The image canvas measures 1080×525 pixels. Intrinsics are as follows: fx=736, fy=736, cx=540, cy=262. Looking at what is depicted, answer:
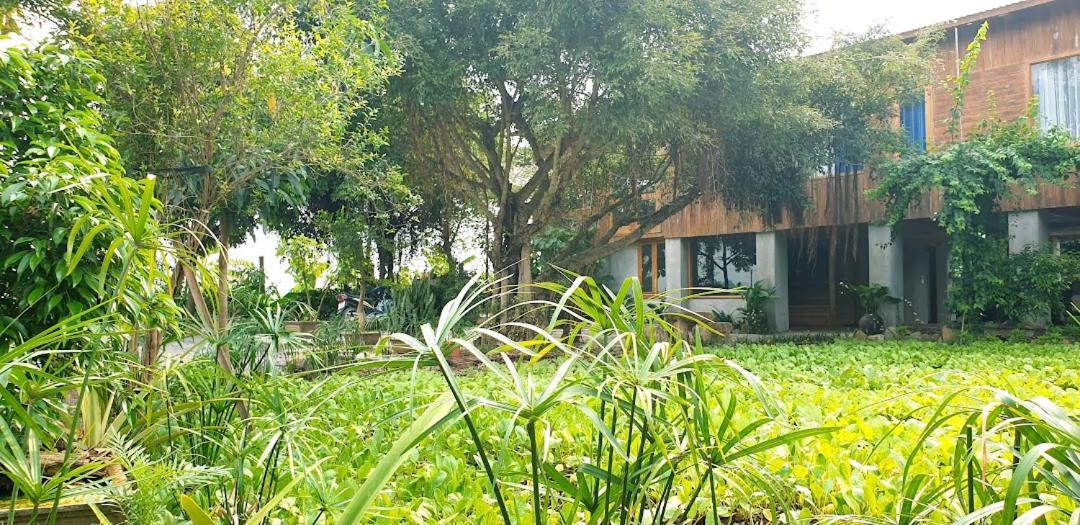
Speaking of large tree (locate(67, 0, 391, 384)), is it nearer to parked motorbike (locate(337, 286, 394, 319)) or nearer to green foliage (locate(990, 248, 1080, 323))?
green foliage (locate(990, 248, 1080, 323))

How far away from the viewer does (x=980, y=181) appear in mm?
9844

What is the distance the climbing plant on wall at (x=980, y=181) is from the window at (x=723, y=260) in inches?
176

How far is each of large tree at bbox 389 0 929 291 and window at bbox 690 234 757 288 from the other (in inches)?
114

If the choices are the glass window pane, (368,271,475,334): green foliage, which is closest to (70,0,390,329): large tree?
(368,271,475,334): green foliage

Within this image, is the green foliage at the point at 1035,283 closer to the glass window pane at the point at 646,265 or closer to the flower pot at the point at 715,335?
the flower pot at the point at 715,335

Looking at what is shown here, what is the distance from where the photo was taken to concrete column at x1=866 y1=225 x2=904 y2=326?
41.1 ft

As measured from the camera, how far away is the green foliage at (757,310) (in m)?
13.6

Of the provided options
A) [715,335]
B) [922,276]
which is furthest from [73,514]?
[922,276]

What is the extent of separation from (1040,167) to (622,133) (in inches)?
215

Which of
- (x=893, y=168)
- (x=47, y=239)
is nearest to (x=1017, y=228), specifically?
(x=893, y=168)

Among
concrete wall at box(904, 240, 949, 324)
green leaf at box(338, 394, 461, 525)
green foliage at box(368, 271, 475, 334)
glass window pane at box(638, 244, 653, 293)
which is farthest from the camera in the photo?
glass window pane at box(638, 244, 653, 293)

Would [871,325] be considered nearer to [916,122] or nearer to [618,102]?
[916,122]

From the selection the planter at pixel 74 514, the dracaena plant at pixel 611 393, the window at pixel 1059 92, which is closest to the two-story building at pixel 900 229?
the window at pixel 1059 92

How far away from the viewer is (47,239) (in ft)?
8.94
